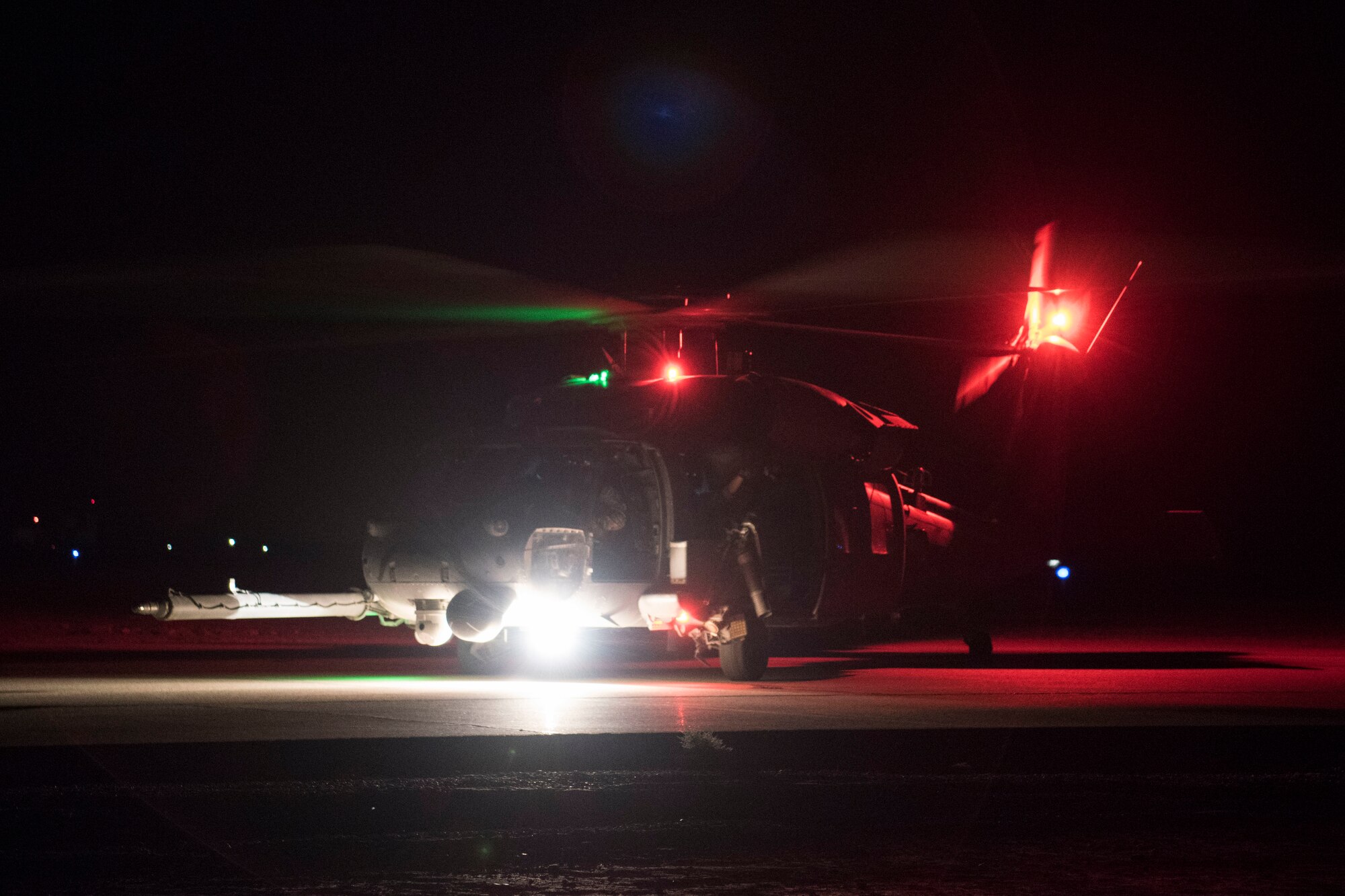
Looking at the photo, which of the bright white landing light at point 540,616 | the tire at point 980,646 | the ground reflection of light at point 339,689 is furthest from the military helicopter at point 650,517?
the tire at point 980,646

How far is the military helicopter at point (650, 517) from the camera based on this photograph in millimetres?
13844

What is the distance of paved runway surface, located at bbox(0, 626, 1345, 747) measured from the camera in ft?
33.2

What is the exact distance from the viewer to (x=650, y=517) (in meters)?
14.3

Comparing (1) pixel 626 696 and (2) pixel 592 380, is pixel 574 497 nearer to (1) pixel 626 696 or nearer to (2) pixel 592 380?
(2) pixel 592 380

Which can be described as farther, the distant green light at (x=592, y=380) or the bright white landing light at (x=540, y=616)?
the distant green light at (x=592, y=380)

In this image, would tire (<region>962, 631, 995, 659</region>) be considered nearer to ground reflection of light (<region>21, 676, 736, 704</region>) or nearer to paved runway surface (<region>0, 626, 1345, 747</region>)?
paved runway surface (<region>0, 626, 1345, 747</region>)

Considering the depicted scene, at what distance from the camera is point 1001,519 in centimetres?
1747

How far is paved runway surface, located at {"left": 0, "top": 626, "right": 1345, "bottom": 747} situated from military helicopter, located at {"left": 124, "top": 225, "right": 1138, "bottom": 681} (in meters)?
0.63

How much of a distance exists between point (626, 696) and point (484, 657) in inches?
138

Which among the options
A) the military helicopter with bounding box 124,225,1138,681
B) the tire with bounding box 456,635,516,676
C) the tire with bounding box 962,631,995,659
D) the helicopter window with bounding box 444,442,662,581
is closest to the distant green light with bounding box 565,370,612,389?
the military helicopter with bounding box 124,225,1138,681

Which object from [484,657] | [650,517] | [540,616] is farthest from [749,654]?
[484,657]

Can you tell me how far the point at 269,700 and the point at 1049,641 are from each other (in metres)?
14.1

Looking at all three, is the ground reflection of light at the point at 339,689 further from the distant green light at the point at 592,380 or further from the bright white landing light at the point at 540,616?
the distant green light at the point at 592,380

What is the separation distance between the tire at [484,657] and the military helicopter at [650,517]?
0.02 m
